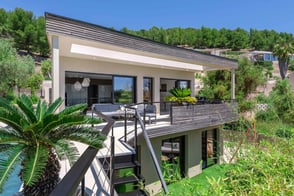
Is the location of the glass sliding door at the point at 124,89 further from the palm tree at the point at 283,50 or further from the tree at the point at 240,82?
the palm tree at the point at 283,50

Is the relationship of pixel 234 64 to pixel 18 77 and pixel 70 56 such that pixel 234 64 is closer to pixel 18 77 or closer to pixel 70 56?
pixel 70 56

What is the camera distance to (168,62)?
1314 cm

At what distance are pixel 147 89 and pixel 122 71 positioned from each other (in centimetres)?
241

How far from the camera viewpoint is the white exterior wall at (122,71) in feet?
31.2

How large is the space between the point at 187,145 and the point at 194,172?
1.49 m

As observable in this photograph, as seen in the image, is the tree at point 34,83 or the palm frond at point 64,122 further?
the tree at point 34,83

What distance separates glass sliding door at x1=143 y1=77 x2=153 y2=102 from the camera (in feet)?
44.4

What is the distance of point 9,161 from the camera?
117 inches

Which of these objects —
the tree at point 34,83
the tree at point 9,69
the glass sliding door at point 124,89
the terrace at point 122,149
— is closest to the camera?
the terrace at point 122,149

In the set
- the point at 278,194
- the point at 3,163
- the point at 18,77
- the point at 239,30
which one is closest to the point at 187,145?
the point at 3,163

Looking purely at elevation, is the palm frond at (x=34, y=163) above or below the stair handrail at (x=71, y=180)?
below

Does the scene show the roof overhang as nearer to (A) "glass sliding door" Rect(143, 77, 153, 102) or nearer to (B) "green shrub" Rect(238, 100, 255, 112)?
(A) "glass sliding door" Rect(143, 77, 153, 102)

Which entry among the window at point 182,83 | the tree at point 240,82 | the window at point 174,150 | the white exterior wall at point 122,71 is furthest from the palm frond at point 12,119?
the tree at point 240,82

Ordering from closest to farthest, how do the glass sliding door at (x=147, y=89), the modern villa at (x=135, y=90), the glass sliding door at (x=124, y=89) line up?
1. the modern villa at (x=135, y=90)
2. the glass sliding door at (x=124, y=89)
3. the glass sliding door at (x=147, y=89)
